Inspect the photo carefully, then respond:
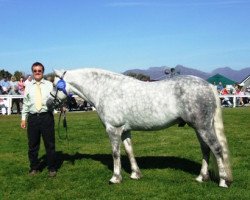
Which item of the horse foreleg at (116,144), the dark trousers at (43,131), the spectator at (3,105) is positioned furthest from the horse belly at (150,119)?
the spectator at (3,105)

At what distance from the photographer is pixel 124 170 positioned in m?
9.52

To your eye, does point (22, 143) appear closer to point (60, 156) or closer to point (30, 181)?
point (60, 156)

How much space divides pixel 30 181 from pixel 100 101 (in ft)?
7.34

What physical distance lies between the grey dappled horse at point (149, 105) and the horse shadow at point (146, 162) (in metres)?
1.05

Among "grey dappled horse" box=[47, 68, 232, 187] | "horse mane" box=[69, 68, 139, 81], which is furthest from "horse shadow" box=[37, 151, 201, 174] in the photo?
"horse mane" box=[69, 68, 139, 81]

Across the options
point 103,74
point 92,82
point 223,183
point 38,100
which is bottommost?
point 223,183

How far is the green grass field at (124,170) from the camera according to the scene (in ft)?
25.3

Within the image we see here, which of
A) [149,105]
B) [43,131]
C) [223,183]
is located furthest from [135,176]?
[43,131]

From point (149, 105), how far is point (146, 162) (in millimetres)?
2692

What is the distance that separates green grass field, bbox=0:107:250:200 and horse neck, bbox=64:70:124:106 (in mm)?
1720

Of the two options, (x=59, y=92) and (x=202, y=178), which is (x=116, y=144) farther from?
(x=202, y=178)

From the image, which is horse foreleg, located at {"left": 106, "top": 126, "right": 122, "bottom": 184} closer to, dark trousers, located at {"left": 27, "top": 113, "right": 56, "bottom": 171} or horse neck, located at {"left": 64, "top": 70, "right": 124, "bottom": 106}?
horse neck, located at {"left": 64, "top": 70, "right": 124, "bottom": 106}

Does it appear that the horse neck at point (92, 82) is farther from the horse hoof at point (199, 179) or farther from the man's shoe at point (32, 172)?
the horse hoof at point (199, 179)

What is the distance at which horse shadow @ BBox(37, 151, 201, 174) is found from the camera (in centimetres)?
964
